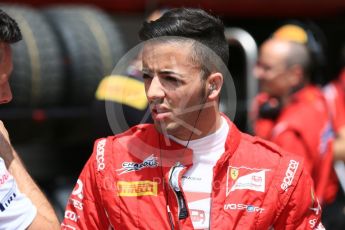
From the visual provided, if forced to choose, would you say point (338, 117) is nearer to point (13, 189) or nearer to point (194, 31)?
point (194, 31)

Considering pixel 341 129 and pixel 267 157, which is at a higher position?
pixel 267 157

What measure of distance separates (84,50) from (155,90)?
9.31ft

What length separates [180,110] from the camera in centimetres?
280

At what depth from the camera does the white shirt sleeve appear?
2.54 m

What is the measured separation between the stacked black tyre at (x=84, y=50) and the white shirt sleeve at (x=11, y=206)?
2890 mm

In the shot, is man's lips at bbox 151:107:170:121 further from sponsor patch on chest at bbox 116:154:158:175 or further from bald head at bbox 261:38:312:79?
bald head at bbox 261:38:312:79

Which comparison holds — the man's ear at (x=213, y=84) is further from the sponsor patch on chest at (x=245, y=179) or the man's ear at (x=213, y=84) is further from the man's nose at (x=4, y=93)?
the man's nose at (x=4, y=93)

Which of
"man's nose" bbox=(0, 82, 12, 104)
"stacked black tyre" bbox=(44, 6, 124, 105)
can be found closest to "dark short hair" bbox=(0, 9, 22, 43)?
"man's nose" bbox=(0, 82, 12, 104)

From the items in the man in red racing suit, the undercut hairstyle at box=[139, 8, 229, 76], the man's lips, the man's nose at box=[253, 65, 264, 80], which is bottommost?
the man's nose at box=[253, 65, 264, 80]

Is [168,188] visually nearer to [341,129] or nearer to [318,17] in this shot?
[341,129]

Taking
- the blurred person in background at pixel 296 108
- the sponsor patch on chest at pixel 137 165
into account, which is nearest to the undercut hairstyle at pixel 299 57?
the blurred person in background at pixel 296 108

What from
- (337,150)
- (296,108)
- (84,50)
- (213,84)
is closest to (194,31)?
(213,84)

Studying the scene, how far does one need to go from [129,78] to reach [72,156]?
1.98m

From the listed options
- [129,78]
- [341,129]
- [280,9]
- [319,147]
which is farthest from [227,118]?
[280,9]
